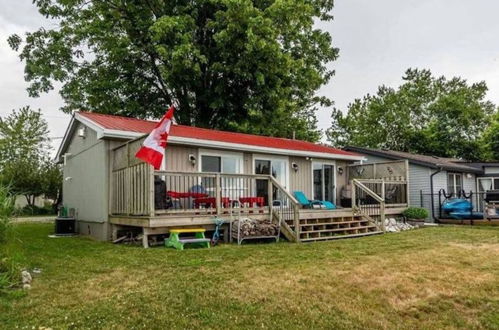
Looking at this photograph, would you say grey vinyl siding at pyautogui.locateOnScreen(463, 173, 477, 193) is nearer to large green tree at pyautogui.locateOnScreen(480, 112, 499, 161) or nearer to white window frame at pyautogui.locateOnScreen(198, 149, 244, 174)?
large green tree at pyautogui.locateOnScreen(480, 112, 499, 161)

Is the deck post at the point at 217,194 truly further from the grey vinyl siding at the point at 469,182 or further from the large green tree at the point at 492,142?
the large green tree at the point at 492,142

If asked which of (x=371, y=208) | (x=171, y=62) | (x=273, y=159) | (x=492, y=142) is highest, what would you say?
(x=171, y=62)

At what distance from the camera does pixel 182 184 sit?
32.6 ft

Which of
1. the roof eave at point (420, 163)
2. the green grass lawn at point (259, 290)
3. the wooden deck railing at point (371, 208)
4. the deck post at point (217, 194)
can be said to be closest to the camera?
the green grass lawn at point (259, 290)

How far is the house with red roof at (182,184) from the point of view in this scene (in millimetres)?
8508

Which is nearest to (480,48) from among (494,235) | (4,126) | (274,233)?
(494,235)

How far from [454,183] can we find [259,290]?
A: 16493 mm

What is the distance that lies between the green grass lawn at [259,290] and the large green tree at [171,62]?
10.8 metres

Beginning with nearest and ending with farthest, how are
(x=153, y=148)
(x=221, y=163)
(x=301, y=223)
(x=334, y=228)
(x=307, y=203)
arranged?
(x=153, y=148) → (x=301, y=223) → (x=334, y=228) → (x=221, y=163) → (x=307, y=203)

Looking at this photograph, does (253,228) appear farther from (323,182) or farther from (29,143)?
(29,143)

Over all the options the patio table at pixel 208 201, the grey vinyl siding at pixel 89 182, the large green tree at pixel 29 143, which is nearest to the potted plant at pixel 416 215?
the patio table at pixel 208 201

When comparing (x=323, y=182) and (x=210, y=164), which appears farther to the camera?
(x=323, y=182)

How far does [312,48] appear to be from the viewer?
2009 centimetres

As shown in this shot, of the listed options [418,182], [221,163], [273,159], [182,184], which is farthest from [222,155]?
[418,182]
